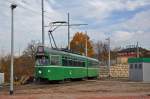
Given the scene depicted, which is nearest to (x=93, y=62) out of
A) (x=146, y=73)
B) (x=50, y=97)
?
(x=146, y=73)

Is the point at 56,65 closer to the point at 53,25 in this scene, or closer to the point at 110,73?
the point at 53,25

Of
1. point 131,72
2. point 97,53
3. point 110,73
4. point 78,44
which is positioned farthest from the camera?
point 97,53

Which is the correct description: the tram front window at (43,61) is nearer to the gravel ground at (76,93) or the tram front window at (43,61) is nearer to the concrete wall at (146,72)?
the gravel ground at (76,93)

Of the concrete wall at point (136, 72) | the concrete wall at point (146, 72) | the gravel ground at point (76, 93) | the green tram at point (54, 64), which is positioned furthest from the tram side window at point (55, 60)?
the concrete wall at point (136, 72)

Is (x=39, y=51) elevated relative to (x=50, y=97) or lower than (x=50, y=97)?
elevated

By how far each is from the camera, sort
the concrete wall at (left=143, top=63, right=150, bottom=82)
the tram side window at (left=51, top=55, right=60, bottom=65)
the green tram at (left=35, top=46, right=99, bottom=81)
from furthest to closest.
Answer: the concrete wall at (left=143, top=63, right=150, bottom=82) < the tram side window at (left=51, top=55, right=60, bottom=65) < the green tram at (left=35, top=46, right=99, bottom=81)

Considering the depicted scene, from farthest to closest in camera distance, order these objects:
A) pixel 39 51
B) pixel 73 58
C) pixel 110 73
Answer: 1. pixel 110 73
2. pixel 73 58
3. pixel 39 51

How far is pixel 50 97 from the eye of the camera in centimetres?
2423

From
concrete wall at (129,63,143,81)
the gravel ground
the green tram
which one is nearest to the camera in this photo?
the gravel ground

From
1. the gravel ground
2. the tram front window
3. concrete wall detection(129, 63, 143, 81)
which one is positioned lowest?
the gravel ground

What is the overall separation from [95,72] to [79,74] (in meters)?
14.0

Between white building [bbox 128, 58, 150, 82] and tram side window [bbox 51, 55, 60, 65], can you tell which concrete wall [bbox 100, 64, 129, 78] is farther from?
tram side window [bbox 51, 55, 60, 65]

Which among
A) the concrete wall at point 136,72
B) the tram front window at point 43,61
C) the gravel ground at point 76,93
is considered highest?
the tram front window at point 43,61

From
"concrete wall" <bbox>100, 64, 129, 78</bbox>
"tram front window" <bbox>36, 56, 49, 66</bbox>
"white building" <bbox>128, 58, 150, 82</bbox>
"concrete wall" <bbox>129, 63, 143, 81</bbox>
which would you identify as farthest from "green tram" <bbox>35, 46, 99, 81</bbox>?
"concrete wall" <bbox>100, 64, 129, 78</bbox>
